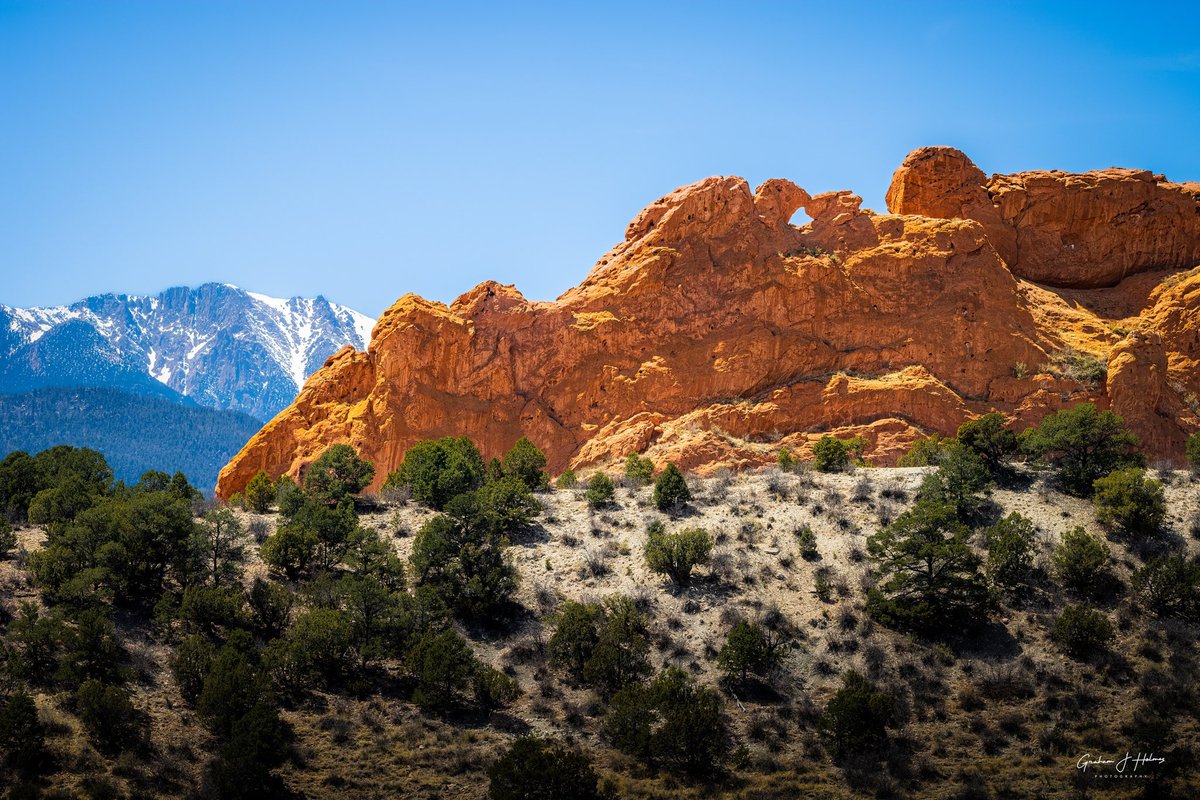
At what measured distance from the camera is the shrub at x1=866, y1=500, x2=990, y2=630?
40688mm

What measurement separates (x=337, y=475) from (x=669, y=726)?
24799 millimetres

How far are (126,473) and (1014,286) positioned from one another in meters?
100

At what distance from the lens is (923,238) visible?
64.0 m

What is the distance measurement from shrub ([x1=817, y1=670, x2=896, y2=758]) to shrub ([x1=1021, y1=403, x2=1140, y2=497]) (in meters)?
18.8

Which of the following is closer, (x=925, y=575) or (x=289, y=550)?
(x=925, y=575)

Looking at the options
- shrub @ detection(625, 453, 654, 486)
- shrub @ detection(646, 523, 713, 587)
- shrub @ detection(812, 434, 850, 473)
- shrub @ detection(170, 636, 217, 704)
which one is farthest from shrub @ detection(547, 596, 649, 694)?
shrub @ detection(812, 434, 850, 473)

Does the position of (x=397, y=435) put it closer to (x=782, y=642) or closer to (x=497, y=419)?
(x=497, y=419)

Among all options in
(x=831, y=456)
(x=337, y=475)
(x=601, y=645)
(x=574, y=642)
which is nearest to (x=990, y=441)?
(x=831, y=456)

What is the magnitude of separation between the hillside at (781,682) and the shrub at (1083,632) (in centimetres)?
49

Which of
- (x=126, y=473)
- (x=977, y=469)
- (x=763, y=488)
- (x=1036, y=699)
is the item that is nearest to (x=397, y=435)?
(x=763, y=488)

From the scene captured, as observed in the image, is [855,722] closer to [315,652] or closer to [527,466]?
[315,652]

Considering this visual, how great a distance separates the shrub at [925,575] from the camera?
4069 centimetres

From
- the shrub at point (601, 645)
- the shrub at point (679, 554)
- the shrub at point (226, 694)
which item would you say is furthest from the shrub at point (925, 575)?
the shrub at point (226, 694)

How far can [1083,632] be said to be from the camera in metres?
38.5
